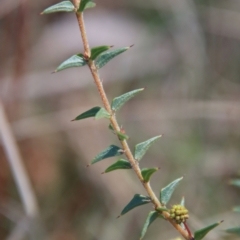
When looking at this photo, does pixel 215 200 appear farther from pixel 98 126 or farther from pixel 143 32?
pixel 143 32

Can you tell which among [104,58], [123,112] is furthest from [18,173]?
[104,58]

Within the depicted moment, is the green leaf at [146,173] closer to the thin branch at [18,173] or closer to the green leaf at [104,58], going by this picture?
the green leaf at [104,58]

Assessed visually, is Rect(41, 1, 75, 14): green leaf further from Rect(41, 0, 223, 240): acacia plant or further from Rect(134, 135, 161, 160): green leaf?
Rect(134, 135, 161, 160): green leaf

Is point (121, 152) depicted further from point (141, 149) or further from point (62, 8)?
point (62, 8)

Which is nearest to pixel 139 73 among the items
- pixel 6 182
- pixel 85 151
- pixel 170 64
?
pixel 170 64

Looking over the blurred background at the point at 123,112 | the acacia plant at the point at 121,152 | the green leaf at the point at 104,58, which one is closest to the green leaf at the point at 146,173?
the acacia plant at the point at 121,152

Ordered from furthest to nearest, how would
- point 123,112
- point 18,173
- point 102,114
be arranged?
point 123,112 → point 18,173 → point 102,114
